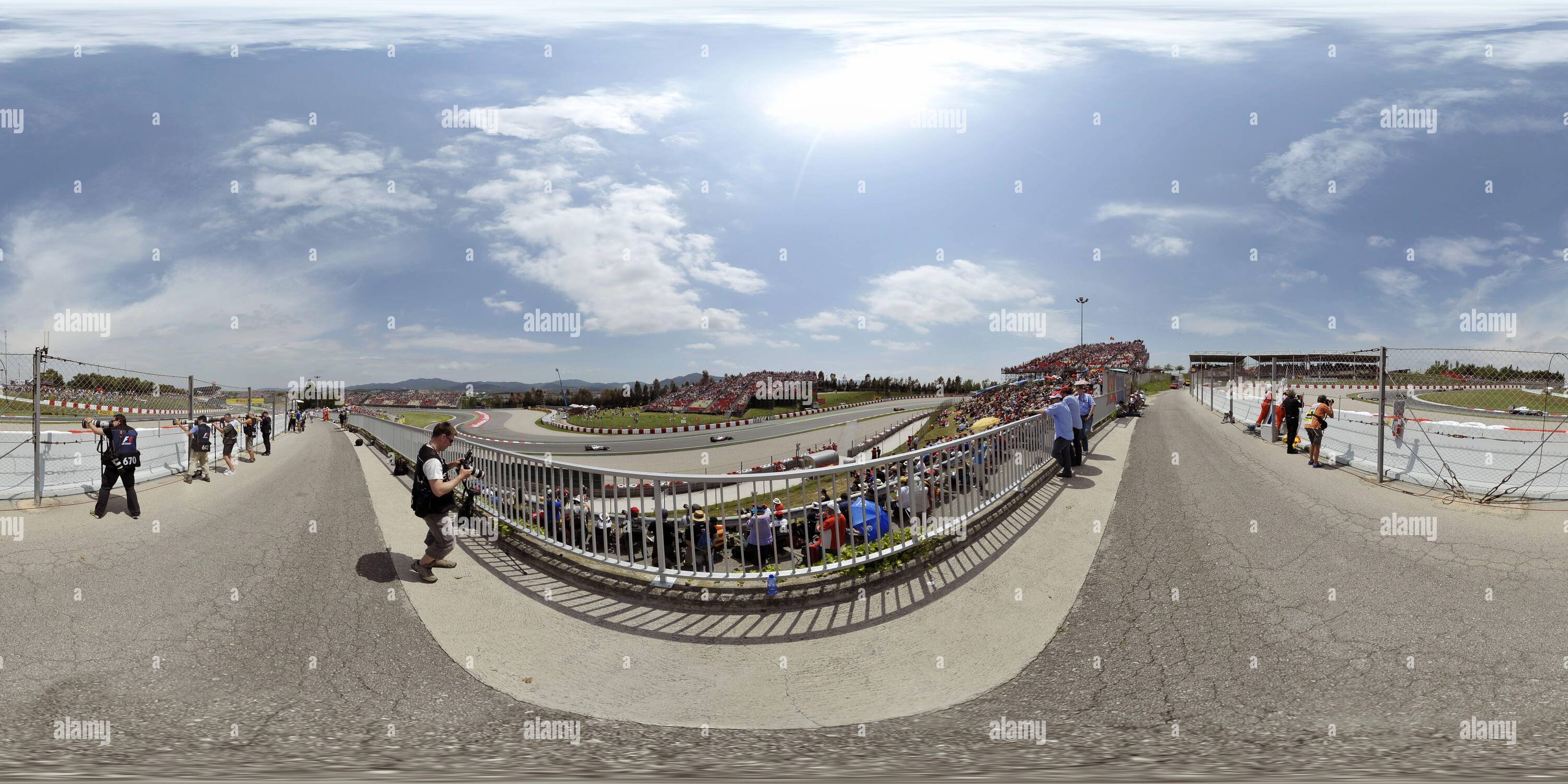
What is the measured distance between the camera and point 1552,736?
9.65ft

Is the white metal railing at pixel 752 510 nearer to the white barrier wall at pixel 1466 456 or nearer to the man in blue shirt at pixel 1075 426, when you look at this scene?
the man in blue shirt at pixel 1075 426

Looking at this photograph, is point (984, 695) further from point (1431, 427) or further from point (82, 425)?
point (82, 425)

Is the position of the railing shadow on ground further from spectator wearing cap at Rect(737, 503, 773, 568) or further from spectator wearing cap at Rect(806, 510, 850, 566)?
spectator wearing cap at Rect(737, 503, 773, 568)

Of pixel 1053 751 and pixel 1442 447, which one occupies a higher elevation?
pixel 1442 447

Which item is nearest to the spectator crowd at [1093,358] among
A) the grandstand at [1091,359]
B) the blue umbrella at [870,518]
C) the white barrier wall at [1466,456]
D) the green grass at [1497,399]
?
the grandstand at [1091,359]

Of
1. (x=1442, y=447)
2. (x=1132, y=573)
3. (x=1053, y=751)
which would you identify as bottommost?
(x=1053, y=751)

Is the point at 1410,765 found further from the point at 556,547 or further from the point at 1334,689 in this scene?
the point at 556,547

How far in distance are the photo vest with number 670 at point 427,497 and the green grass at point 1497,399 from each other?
1786cm

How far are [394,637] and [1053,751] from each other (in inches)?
171

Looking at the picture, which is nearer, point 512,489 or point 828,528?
point 828,528

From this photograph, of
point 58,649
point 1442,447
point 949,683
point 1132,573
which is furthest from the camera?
point 1442,447

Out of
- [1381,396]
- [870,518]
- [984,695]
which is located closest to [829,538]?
[870,518]

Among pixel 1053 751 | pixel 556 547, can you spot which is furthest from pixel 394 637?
pixel 1053 751

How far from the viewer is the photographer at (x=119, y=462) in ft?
24.7
